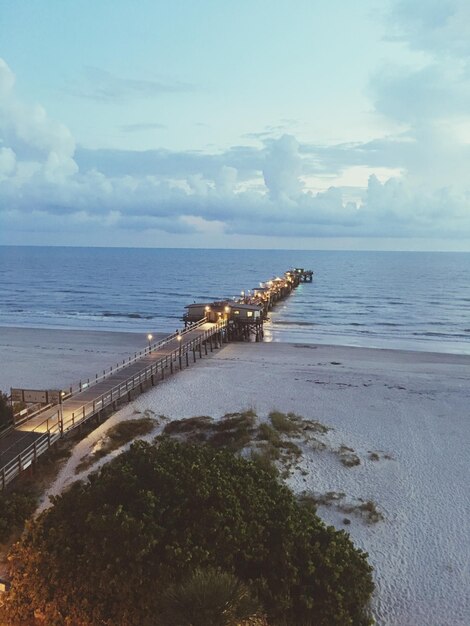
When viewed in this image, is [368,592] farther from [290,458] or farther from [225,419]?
[225,419]

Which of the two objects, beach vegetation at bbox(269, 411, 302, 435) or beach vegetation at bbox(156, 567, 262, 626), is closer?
beach vegetation at bbox(156, 567, 262, 626)

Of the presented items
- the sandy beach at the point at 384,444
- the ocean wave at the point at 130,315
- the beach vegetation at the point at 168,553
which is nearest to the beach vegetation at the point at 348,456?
the sandy beach at the point at 384,444

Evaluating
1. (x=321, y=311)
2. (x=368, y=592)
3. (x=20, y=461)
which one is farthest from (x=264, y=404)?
(x=321, y=311)

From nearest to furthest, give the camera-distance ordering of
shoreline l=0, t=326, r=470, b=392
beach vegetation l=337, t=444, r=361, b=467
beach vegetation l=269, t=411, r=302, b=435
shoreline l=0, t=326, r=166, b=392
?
1. beach vegetation l=337, t=444, r=361, b=467
2. beach vegetation l=269, t=411, r=302, b=435
3. shoreline l=0, t=326, r=166, b=392
4. shoreline l=0, t=326, r=470, b=392

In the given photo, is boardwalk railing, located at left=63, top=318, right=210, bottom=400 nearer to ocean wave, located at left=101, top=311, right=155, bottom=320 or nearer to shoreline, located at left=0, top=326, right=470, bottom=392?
shoreline, located at left=0, top=326, right=470, bottom=392

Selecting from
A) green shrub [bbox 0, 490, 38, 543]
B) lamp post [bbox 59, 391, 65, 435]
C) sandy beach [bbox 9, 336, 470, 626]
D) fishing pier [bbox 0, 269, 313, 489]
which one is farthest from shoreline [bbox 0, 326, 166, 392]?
green shrub [bbox 0, 490, 38, 543]

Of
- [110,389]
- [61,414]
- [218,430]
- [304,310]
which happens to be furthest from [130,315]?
[218,430]

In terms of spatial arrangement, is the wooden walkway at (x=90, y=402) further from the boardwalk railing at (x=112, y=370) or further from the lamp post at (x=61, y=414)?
the boardwalk railing at (x=112, y=370)
